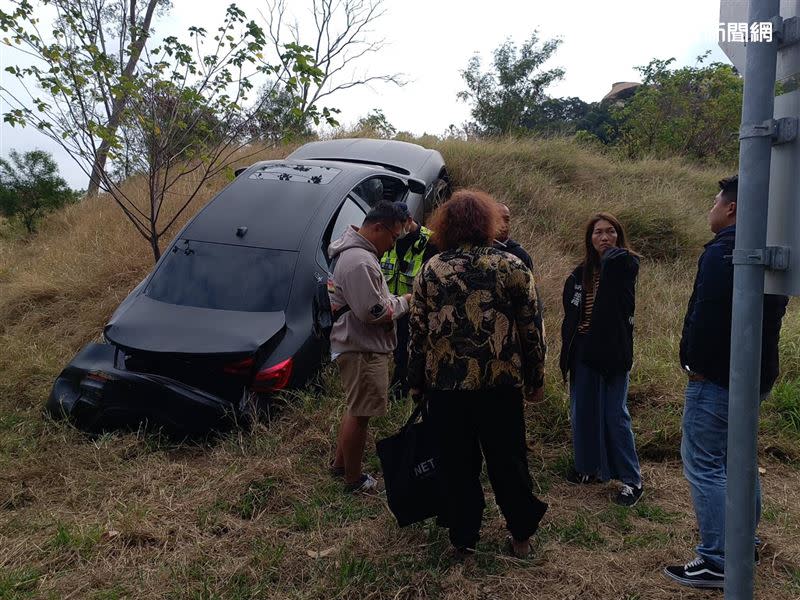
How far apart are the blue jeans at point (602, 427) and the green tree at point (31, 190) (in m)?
10.7

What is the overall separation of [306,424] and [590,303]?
1926 mm

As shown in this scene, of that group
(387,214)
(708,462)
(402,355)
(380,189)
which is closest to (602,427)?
(708,462)

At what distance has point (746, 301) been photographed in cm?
163

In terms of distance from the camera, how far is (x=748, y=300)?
1.63m

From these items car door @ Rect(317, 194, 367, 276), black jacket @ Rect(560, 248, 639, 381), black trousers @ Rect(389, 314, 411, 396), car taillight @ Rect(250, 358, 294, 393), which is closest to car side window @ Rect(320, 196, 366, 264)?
car door @ Rect(317, 194, 367, 276)

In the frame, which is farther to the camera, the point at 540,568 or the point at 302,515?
the point at 302,515

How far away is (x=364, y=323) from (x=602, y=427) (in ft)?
4.84

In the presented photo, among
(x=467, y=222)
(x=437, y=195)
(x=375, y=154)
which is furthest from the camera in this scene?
(x=437, y=195)

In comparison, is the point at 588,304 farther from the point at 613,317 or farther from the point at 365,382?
the point at 365,382

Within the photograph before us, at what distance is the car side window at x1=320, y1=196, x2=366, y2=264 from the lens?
4.95m

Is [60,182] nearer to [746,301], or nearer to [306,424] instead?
[306,424]

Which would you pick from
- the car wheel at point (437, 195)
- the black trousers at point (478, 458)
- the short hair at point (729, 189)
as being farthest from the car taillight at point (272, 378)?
the car wheel at point (437, 195)

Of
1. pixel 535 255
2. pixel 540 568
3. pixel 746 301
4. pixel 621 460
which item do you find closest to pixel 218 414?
pixel 540 568

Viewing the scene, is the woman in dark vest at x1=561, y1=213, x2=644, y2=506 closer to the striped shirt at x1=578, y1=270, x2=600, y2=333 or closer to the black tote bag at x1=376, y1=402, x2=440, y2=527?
the striped shirt at x1=578, y1=270, x2=600, y2=333
